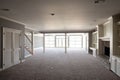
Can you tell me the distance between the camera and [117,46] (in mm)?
6031

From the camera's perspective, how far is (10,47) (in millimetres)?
7066

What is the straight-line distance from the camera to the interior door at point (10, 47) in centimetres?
649

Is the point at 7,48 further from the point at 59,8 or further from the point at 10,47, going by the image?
the point at 59,8

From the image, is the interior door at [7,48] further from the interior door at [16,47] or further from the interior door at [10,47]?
the interior door at [16,47]

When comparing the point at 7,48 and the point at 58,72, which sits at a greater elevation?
the point at 7,48

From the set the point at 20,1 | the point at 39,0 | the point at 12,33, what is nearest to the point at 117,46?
the point at 39,0

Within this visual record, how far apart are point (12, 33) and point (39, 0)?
427 cm

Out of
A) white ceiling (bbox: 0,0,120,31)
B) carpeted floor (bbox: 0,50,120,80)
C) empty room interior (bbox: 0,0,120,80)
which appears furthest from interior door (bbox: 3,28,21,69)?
white ceiling (bbox: 0,0,120,31)

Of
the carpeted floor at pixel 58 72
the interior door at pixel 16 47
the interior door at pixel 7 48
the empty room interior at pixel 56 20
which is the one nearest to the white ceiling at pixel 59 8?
the empty room interior at pixel 56 20

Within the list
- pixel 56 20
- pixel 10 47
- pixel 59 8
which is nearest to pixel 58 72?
pixel 59 8

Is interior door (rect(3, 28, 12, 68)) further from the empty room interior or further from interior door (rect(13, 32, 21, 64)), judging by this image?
interior door (rect(13, 32, 21, 64))

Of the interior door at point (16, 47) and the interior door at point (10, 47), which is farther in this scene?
the interior door at point (16, 47)

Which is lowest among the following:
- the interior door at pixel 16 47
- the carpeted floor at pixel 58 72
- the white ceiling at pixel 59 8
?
the carpeted floor at pixel 58 72

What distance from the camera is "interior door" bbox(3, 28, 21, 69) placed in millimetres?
6492
